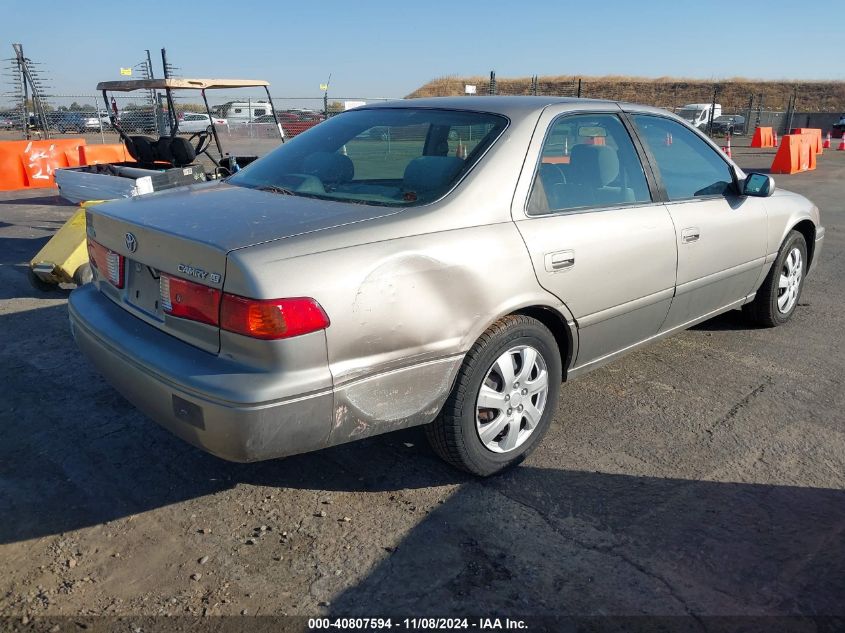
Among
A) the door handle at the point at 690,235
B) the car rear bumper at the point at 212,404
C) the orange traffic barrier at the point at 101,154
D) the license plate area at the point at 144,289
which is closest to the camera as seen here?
the car rear bumper at the point at 212,404

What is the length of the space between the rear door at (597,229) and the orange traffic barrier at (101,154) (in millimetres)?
12327

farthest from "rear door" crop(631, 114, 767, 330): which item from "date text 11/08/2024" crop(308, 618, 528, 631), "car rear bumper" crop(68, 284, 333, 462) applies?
"car rear bumper" crop(68, 284, 333, 462)

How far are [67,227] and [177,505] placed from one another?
418 centimetres

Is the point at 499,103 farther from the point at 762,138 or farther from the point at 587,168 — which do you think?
the point at 762,138

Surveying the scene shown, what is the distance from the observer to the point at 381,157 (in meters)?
3.58

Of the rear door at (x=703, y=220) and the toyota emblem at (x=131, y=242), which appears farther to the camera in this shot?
the rear door at (x=703, y=220)

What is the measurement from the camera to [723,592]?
2.39 m

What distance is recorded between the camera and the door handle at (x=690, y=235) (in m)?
3.83

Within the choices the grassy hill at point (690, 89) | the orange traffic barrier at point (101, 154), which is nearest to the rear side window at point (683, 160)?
→ the orange traffic barrier at point (101, 154)

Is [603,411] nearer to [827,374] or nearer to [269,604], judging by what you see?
[827,374]

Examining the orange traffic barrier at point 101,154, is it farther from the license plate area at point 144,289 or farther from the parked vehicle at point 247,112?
the license plate area at point 144,289

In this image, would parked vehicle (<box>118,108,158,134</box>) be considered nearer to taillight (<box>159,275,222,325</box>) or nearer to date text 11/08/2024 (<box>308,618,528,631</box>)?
taillight (<box>159,275,222,325</box>)

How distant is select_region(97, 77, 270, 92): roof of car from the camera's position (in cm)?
882

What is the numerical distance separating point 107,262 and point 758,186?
3.81m
